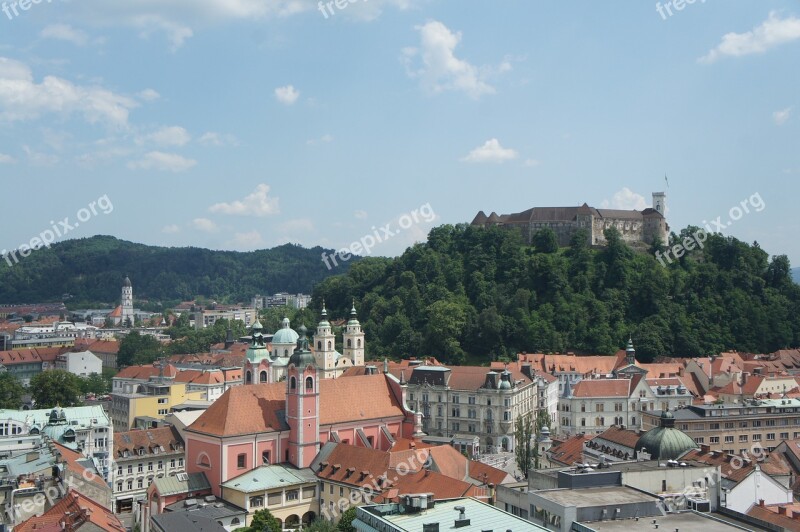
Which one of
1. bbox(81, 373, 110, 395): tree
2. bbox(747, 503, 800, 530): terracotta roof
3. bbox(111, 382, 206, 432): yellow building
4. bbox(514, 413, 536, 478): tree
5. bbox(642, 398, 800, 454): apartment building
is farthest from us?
bbox(81, 373, 110, 395): tree

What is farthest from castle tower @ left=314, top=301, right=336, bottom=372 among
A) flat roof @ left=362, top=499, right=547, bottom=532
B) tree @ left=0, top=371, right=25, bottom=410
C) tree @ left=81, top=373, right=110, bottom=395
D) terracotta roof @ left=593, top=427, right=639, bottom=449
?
flat roof @ left=362, top=499, right=547, bottom=532

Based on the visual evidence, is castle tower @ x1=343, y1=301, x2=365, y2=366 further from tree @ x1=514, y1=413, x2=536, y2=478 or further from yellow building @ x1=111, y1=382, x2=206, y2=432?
tree @ x1=514, y1=413, x2=536, y2=478

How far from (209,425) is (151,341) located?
85.2 m

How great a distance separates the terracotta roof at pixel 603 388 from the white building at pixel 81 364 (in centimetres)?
7429

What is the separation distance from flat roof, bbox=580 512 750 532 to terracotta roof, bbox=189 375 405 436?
1086 inches

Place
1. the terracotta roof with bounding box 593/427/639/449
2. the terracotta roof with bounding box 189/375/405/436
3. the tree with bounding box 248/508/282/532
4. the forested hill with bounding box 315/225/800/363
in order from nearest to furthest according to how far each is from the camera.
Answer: the tree with bounding box 248/508/282/532
the terracotta roof with bounding box 189/375/405/436
the terracotta roof with bounding box 593/427/639/449
the forested hill with bounding box 315/225/800/363

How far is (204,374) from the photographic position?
94.4m

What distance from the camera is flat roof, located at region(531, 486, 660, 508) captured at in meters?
32.9

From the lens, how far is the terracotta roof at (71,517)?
34.2 meters

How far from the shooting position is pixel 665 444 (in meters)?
47.7

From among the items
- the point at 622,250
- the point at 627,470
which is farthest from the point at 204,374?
the point at 627,470

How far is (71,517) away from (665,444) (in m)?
30.0

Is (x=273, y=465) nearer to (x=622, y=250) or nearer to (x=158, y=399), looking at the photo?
(x=158, y=399)

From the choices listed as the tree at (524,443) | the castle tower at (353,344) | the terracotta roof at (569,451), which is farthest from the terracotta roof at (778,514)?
the castle tower at (353,344)
